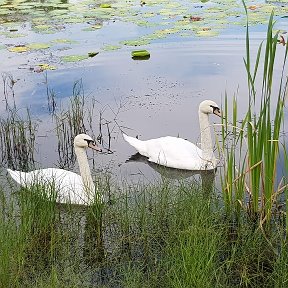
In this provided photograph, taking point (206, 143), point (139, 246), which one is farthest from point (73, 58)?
point (139, 246)

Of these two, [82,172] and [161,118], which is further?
[161,118]

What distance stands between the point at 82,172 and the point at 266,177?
1879mm

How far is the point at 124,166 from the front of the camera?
5.60 metres

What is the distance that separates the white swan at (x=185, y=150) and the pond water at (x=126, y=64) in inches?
6.8

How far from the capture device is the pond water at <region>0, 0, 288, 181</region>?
642 cm

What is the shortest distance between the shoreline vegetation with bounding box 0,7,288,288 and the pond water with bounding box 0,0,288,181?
1.34 meters

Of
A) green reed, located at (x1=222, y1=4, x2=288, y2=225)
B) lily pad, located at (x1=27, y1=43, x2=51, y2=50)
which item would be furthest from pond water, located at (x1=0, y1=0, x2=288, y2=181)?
green reed, located at (x1=222, y1=4, x2=288, y2=225)

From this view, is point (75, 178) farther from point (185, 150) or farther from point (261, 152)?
point (261, 152)

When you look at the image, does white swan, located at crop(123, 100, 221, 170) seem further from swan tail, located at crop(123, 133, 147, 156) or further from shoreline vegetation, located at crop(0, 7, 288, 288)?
shoreline vegetation, located at crop(0, 7, 288, 288)

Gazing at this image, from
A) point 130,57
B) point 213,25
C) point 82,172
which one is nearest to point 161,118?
point 82,172

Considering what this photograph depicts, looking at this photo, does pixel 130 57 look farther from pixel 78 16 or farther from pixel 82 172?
pixel 82 172

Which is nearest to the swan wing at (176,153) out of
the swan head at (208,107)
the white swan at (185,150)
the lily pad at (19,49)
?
the white swan at (185,150)

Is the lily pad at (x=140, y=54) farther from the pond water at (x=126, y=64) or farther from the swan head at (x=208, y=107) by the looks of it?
the swan head at (x=208, y=107)

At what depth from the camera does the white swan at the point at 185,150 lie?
552 cm
